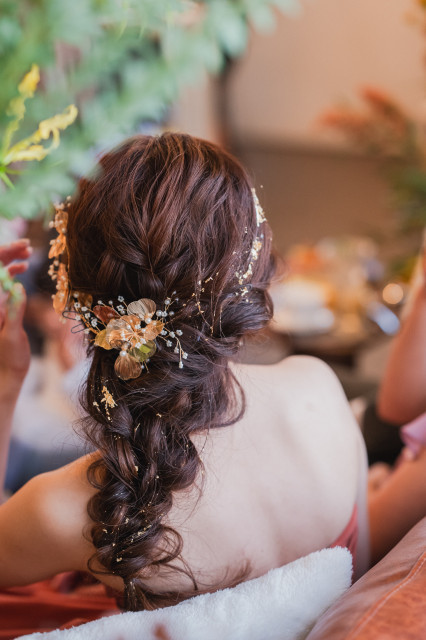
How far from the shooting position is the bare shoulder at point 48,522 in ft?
3.03

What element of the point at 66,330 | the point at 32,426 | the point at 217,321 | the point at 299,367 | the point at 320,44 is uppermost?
the point at 320,44

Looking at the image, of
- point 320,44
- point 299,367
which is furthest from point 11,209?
point 320,44

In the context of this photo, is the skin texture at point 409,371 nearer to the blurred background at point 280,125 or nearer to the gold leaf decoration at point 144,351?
the blurred background at point 280,125

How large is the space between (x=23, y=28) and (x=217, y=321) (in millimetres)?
618

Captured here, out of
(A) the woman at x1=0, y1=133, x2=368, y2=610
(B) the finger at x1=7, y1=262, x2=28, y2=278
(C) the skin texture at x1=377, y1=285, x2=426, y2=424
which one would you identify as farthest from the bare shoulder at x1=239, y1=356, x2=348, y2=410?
(B) the finger at x1=7, y1=262, x2=28, y2=278

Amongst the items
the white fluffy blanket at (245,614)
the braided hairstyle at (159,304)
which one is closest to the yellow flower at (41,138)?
the braided hairstyle at (159,304)

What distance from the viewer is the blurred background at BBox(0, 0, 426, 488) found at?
0.37 meters

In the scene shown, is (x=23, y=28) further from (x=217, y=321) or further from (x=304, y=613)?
(x=304, y=613)

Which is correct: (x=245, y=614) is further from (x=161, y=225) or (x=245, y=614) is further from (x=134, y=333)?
(x=161, y=225)

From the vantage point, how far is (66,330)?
2.00 m

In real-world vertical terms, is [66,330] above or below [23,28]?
below

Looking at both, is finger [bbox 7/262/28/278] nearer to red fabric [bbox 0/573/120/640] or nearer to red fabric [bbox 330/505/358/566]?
red fabric [bbox 0/573/120/640]

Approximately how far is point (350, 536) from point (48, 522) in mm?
578

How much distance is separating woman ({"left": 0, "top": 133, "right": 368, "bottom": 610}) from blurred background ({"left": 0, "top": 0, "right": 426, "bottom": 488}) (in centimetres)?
12
